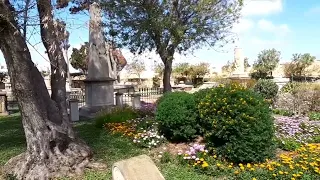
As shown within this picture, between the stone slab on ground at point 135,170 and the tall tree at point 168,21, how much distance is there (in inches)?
325

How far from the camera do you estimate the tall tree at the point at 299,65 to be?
37250mm

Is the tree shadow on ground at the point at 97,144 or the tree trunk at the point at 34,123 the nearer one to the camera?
the tree trunk at the point at 34,123

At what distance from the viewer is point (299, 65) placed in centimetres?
3756

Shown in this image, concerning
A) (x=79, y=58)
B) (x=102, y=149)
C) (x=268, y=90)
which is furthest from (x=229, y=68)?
(x=102, y=149)

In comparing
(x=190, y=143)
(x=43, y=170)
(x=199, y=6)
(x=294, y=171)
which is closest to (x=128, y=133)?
(x=190, y=143)

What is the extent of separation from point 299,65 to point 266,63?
398cm

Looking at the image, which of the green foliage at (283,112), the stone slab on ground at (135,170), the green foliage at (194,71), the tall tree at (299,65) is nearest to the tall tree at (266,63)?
the tall tree at (299,65)

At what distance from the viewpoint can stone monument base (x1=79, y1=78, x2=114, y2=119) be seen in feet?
41.9

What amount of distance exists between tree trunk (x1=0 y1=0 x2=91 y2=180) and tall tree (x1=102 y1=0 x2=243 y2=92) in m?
6.74

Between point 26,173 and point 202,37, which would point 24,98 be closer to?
point 26,173

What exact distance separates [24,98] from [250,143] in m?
3.85

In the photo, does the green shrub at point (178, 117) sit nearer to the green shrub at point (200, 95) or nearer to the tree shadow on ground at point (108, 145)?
the green shrub at point (200, 95)

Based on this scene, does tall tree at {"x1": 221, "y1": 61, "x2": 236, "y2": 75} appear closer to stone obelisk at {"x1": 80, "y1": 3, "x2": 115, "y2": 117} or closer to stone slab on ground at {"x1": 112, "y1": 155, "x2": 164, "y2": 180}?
stone obelisk at {"x1": 80, "y1": 3, "x2": 115, "y2": 117}

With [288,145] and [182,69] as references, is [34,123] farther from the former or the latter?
[182,69]
